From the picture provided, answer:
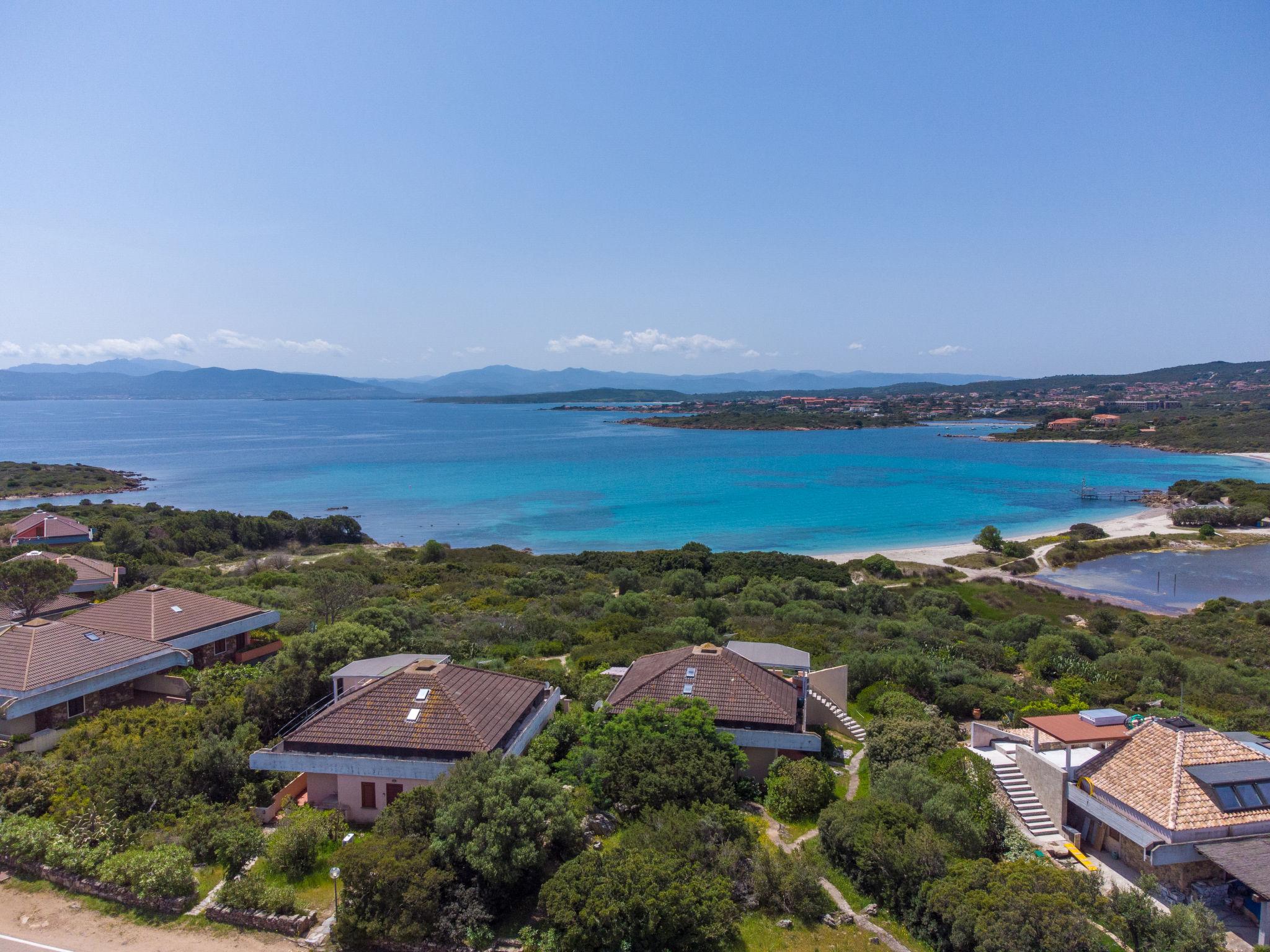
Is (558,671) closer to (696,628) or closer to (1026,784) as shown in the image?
(696,628)

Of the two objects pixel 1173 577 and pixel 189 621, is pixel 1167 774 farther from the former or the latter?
pixel 1173 577

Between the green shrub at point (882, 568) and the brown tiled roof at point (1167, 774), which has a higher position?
the brown tiled roof at point (1167, 774)

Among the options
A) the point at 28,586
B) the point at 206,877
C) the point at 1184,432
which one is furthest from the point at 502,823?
the point at 1184,432

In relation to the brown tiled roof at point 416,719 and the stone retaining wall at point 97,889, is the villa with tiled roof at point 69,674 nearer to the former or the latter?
the stone retaining wall at point 97,889

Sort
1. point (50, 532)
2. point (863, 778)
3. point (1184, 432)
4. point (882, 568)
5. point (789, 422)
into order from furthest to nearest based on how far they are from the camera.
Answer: point (789, 422)
point (1184, 432)
point (882, 568)
point (50, 532)
point (863, 778)

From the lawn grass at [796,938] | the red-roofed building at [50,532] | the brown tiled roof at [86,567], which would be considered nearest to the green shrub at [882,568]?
the lawn grass at [796,938]

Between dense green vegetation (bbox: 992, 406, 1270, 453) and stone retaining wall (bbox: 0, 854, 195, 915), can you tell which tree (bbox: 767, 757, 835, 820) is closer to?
stone retaining wall (bbox: 0, 854, 195, 915)
